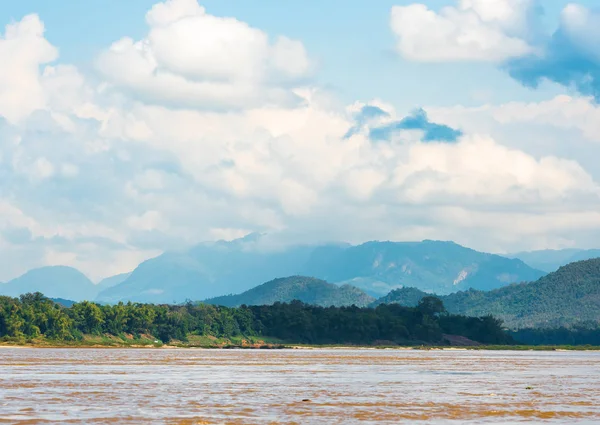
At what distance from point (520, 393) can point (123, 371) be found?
119 ft

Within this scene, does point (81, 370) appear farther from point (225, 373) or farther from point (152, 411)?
point (152, 411)

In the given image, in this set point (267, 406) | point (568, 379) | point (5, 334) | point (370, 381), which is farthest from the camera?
point (5, 334)

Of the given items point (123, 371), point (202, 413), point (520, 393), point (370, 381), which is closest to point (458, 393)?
point (520, 393)

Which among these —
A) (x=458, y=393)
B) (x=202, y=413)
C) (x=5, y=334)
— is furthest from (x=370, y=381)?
(x=5, y=334)

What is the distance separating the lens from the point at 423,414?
49.7 m

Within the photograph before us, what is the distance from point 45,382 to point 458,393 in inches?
1076

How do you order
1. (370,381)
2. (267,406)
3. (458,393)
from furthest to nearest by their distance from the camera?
(370,381)
(458,393)
(267,406)

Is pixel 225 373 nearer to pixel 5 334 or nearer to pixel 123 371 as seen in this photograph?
pixel 123 371

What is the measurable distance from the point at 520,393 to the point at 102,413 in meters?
29.5

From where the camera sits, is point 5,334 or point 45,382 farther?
point 5,334

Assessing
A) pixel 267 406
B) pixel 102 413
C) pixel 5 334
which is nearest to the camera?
pixel 102 413

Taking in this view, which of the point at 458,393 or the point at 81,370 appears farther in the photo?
the point at 81,370

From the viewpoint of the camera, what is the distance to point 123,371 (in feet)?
283

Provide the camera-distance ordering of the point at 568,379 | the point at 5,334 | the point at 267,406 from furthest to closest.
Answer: the point at 5,334
the point at 568,379
the point at 267,406
